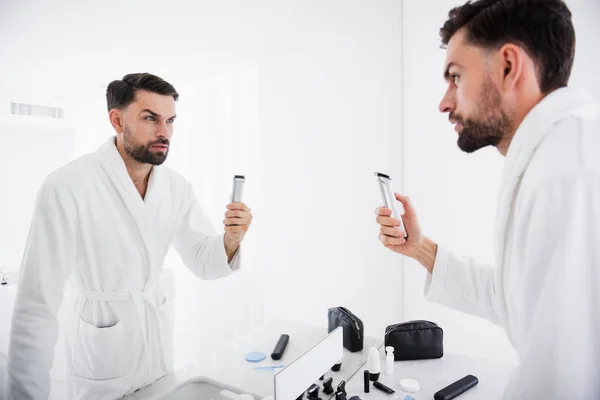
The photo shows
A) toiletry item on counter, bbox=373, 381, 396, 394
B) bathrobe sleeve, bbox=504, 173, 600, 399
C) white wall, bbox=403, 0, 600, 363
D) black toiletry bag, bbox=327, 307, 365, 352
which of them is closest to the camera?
bathrobe sleeve, bbox=504, 173, 600, 399

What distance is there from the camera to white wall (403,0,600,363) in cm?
172

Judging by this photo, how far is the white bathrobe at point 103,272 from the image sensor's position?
0.66m

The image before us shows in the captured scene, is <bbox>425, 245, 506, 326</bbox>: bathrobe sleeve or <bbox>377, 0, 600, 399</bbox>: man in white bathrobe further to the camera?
<bbox>425, 245, 506, 326</bbox>: bathrobe sleeve

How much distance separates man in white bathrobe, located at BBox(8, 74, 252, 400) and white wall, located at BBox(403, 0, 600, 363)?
1305mm

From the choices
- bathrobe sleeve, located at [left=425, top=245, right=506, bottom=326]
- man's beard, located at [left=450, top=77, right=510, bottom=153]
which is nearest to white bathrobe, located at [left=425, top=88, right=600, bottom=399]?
man's beard, located at [left=450, top=77, right=510, bottom=153]

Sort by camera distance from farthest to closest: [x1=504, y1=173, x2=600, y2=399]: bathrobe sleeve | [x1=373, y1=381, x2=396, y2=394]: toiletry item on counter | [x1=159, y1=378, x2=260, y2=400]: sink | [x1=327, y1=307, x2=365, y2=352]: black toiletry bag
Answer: [x1=327, y1=307, x2=365, y2=352]: black toiletry bag
[x1=373, y1=381, x2=396, y2=394]: toiletry item on counter
[x1=159, y1=378, x2=260, y2=400]: sink
[x1=504, y1=173, x2=600, y2=399]: bathrobe sleeve

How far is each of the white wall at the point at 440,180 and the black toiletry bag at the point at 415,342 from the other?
688mm

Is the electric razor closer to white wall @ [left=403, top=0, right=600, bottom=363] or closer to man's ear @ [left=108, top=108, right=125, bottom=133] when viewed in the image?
man's ear @ [left=108, top=108, right=125, bottom=133]

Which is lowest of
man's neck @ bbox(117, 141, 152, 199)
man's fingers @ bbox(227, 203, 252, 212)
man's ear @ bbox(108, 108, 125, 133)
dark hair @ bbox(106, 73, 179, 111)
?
man's fingers @ bbox(227, 203, 252, 212)

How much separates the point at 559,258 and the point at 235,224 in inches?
31.4

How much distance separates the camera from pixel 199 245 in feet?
3.31

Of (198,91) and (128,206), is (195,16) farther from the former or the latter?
(128,206)

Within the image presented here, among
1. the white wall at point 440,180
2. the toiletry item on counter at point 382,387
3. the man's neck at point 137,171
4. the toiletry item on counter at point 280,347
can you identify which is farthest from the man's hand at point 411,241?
the white wall at point 440,180

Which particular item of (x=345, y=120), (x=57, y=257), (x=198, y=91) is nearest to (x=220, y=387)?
(x=57, y=257)
